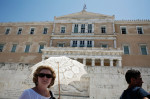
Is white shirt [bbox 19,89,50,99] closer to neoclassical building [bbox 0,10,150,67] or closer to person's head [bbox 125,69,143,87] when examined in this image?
person's head [bbox 125,69,143,87]

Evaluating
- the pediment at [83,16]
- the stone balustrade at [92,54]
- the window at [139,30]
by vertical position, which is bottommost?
the stone balustrade at [92,54]

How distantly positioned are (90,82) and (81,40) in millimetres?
16784

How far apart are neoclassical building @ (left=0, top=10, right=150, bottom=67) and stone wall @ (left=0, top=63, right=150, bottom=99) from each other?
11668 millimetres

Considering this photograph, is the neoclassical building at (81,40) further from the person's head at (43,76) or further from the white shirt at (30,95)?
the white shirt at (30,95)

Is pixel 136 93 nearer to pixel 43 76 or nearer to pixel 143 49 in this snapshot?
pixel 43 76

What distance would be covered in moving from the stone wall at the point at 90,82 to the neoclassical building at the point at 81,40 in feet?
38.3

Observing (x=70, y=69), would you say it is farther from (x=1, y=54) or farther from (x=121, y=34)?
(x=1, y=54)

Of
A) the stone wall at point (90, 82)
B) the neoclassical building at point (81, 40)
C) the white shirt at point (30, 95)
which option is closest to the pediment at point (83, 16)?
the neoclassical building at point (81, 40)

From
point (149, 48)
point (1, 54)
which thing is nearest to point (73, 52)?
point (149, 48)

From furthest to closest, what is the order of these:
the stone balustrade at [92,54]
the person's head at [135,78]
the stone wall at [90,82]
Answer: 1. the stone balustrade at [92,54]
2. the stone wall at [90,82]
3. the person's head at [135,78]

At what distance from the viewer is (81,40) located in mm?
26094

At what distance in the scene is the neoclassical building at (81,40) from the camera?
2317 centimetres

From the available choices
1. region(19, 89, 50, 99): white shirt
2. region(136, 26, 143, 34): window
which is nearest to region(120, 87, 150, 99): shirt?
region(19, 89, 50, 99): white shirt

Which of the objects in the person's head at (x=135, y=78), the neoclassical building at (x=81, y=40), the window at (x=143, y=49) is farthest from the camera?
the window at (x=143, y=49)
